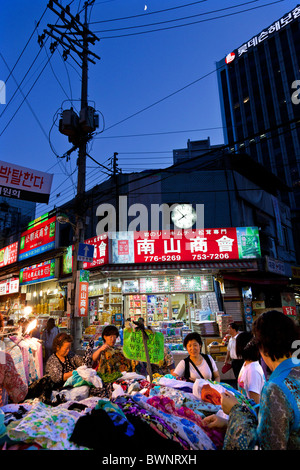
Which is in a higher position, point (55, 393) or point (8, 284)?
point (8, 284)

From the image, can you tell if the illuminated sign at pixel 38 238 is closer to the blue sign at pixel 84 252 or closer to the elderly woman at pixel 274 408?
the blue sign at pixel 84 252

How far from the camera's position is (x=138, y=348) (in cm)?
400

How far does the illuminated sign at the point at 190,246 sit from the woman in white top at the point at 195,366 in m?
8.66

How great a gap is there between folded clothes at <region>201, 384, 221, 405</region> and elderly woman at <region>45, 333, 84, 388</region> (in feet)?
8.67

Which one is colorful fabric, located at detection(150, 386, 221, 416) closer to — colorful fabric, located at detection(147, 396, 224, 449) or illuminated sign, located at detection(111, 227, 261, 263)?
colorful fabric, located at detection(147, 396, 224, 449)

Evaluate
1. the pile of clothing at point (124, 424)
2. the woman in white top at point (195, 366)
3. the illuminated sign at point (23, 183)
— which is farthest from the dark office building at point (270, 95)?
the pile of clothing at point (124, 424)

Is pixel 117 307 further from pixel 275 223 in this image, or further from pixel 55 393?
pixel 275 223

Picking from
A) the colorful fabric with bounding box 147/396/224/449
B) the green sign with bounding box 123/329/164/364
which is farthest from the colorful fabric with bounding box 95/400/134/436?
the green sign with bounding box 123/329/164/364

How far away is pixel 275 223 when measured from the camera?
1980 centimetres

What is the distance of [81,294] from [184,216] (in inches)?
284

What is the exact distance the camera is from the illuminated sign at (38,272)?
1716 cm

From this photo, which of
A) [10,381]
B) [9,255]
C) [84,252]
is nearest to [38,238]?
[9,255]
